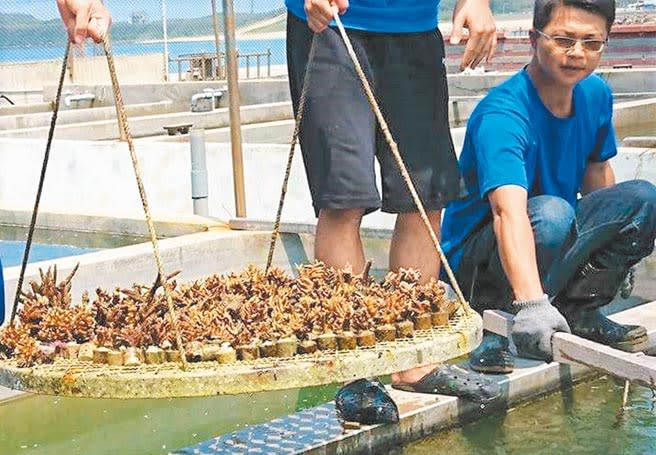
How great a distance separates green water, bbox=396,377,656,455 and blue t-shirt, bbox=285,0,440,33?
1130mm

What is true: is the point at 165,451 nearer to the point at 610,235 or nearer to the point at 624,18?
the point at 610,235

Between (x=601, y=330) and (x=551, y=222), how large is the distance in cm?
55

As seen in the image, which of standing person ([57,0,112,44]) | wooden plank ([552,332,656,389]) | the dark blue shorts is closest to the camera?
standing person ([57,0,112,44])

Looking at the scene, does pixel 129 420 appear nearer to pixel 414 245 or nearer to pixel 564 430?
pixel 414 245

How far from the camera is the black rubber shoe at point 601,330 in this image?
407 centimetres

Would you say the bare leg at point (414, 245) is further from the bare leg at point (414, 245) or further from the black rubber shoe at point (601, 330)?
the black rubber shoe at point (601, 330)

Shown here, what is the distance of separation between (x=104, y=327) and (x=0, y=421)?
1.60 metres

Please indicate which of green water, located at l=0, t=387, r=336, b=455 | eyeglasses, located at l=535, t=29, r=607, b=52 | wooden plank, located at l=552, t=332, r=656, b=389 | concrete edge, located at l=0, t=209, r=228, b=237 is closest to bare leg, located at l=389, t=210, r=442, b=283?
wooden plank, located at l=552, t=332, r=656, b=389

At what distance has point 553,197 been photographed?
3803 millimetres

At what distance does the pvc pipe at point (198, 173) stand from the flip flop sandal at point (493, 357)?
4.13 meters

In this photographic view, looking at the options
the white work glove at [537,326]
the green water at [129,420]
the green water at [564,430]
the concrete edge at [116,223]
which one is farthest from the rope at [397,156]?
the concrete edge at [116,223]

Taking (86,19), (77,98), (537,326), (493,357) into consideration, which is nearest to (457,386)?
(493,357)

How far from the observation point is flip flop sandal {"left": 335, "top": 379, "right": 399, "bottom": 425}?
3.54 meters

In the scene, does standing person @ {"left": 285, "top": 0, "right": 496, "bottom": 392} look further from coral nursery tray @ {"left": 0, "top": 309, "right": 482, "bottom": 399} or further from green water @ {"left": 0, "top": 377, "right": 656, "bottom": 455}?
coral nursery tray @ {"left": 0, "top": 309, "right": 482, "bottom": 399}
